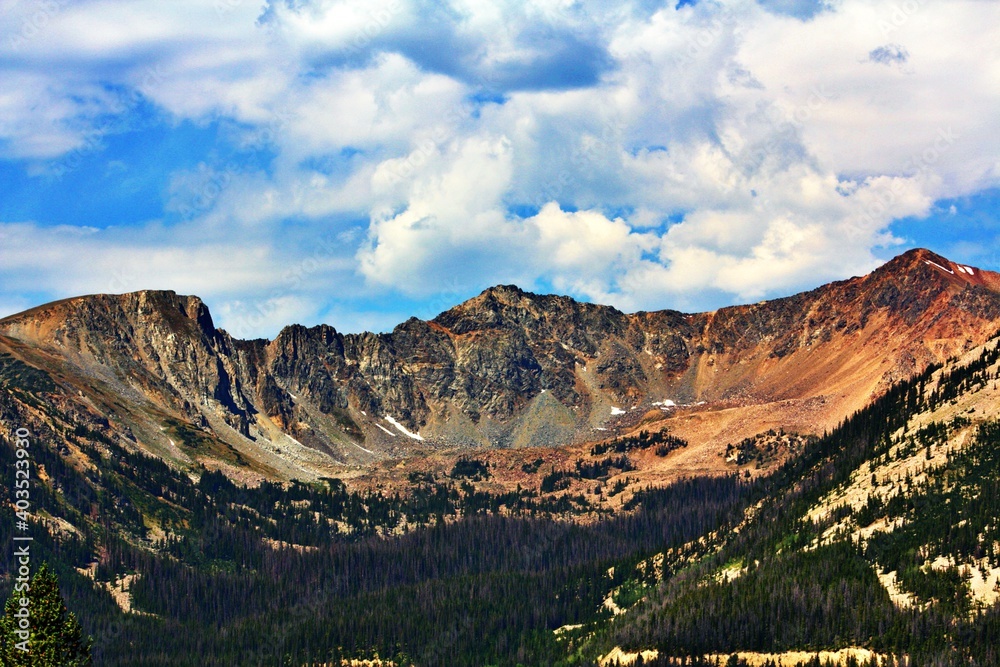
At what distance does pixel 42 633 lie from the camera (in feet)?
388

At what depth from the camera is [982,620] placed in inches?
7633

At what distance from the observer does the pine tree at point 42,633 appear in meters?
117

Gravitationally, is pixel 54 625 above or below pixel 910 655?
above

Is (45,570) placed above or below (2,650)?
above

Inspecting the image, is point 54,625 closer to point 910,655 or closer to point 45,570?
point 45,570

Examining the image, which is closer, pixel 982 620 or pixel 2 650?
pixel 2 650

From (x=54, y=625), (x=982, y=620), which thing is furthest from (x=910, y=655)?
(x=54, y=625)

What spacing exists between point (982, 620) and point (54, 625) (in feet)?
470

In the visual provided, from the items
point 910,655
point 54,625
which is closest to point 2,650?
point 54,625

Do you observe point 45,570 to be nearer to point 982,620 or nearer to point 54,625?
point 54,625

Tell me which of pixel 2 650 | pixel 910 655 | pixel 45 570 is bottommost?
pixel 910 655

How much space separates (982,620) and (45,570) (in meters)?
145

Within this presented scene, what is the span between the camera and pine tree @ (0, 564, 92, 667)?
117 meters

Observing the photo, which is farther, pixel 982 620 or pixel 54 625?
pixel 982 620
